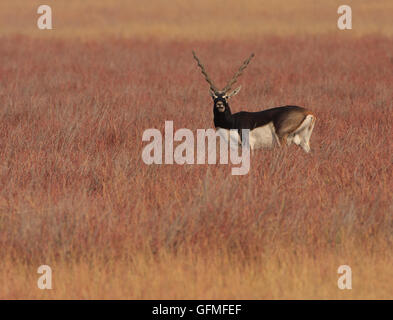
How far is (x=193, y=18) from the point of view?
1190 inches

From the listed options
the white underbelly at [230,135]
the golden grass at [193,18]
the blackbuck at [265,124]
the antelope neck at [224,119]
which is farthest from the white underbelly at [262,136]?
the golden grass at [193,18]

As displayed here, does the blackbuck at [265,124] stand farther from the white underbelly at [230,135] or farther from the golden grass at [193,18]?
the golden grass at [193,18]

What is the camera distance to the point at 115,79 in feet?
48.0

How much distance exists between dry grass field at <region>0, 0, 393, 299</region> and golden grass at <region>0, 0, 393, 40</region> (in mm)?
10051

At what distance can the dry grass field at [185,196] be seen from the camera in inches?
180

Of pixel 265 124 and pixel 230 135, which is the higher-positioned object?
pixel 265 124

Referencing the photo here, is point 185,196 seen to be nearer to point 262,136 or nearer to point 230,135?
point 230,135

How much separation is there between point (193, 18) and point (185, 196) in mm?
25066

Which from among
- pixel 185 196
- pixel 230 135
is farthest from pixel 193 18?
pixel 185 196

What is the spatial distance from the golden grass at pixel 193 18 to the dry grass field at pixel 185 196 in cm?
1005

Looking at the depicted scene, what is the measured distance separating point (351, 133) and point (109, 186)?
12.2 feet

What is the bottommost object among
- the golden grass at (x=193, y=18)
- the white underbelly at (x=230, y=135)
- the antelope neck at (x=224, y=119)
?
the white underbelly at (x=230, y=135)

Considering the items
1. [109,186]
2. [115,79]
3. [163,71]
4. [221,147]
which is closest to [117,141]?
[221,147]

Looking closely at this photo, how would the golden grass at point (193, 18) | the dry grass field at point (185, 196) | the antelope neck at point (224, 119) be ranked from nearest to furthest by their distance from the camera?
the dry grass field at point (185, 196) → the antelope neck at point (224, 119) → the golden grass at point (193, 18)
